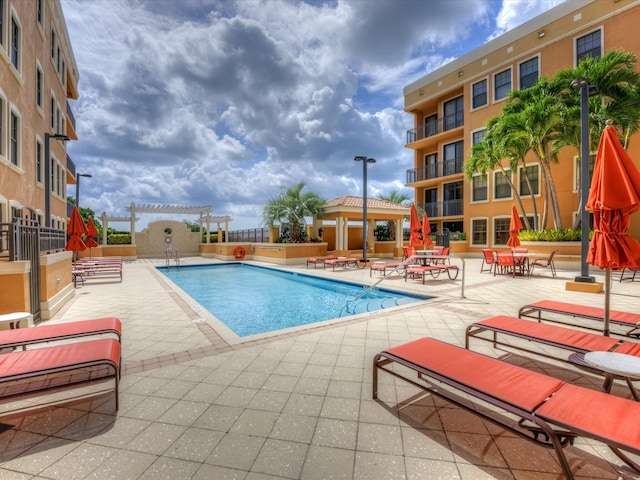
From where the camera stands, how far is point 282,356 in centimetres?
418

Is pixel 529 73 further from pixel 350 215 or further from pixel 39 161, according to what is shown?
pixel 39 161

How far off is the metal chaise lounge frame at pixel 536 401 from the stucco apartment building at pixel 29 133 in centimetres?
668

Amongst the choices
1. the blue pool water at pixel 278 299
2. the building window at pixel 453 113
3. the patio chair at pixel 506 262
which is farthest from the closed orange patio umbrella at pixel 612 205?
the building window at pixel 453 113

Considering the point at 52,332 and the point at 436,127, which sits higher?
the point at 436,127

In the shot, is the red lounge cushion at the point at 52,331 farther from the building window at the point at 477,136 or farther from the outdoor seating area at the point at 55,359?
the building window at the point at 477,136

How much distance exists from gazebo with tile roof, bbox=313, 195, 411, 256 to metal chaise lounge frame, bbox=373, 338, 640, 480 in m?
16.8

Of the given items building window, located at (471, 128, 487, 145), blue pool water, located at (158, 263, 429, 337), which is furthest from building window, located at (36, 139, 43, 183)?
building window, located at (471, 128, 487, 145)

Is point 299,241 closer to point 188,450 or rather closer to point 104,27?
point 104,27

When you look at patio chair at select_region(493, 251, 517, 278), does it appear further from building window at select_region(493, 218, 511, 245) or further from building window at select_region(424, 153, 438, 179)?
building window at select_region(424, 153, 438, 179)

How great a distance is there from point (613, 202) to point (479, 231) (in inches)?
775

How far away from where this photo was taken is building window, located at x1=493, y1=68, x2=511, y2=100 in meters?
20.3

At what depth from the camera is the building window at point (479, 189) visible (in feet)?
70.7

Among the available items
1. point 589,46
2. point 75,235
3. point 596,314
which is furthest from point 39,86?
point 589,46

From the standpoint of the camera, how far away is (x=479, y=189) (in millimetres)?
22047
